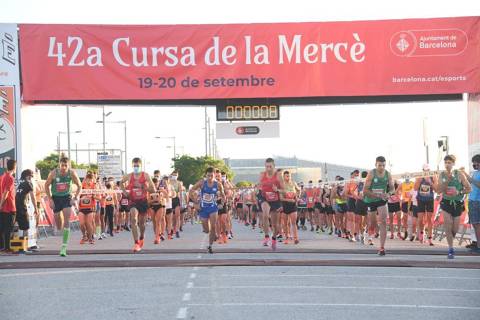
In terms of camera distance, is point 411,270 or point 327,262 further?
point 327,262

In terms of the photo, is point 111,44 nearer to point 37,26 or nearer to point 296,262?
point 37,26

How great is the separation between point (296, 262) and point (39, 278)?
187 inches

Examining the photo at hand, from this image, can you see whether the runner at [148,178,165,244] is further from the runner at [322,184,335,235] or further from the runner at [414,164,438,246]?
the runner at [322,184,335,235]

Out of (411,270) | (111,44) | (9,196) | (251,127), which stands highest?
(111,44)

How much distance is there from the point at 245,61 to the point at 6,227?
7.75m

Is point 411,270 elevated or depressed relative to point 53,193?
depressed

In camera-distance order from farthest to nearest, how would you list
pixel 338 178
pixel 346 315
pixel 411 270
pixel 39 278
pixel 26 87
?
pixel 338 178, pixel 26 87, pixel 411 270, pixel 39 278, pixel 346 315

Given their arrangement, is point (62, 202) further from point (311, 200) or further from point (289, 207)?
point (311, 200)

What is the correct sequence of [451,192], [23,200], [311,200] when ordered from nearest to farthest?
[451,192] → [23,200] → [311,200]

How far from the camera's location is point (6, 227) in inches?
727

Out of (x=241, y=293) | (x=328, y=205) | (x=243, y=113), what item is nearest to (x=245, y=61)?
(x=243, y=113)

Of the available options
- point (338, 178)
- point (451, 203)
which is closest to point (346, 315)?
point (451, 203)

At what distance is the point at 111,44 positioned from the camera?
22312 millimetres

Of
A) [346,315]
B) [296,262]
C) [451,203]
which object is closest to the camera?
[346,315]
